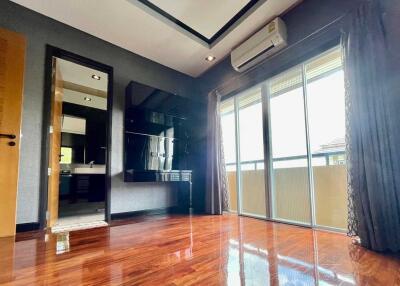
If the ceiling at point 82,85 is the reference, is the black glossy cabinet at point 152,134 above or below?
below

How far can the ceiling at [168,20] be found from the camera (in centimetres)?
252

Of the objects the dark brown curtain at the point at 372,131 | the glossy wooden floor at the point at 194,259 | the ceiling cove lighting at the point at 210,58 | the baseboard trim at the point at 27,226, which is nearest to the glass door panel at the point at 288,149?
the glossy wooden floor at the point at 194,259

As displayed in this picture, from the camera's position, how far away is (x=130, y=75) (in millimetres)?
3496

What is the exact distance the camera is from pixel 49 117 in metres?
2.69

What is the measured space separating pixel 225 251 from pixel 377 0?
2616mm

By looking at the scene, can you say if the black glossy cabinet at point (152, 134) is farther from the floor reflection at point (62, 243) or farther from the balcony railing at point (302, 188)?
the balcony railing at point (302, 188)

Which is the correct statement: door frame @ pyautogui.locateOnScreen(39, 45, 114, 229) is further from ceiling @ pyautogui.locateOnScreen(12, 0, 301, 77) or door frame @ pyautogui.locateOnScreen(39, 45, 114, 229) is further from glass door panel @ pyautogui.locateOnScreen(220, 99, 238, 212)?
glass door panel @ pyautogui.locateOnScreen(220, 99, 238, 212)

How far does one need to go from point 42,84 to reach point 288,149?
10.9ft

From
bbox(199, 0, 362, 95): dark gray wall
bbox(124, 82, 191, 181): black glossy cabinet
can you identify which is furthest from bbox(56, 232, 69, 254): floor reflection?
bbox(199, 0, 362, 95): dark gray wall

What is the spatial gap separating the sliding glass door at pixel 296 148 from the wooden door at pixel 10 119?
9.62 ft

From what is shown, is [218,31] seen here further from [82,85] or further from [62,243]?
[62,243]

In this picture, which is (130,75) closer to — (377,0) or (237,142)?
(237,142)

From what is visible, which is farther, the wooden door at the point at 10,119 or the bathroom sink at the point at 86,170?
the bathroom sink at the point at 86,170

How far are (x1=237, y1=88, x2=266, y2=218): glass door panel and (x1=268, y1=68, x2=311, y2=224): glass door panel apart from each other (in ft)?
0.70
